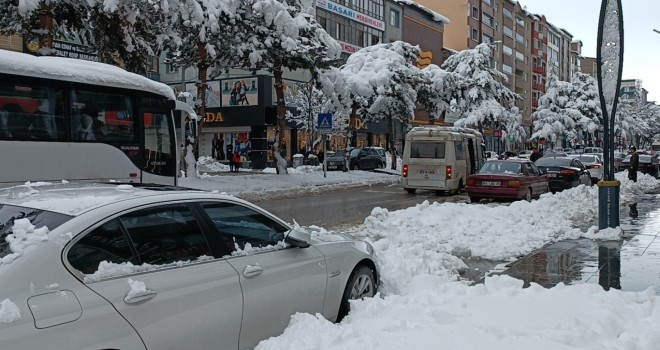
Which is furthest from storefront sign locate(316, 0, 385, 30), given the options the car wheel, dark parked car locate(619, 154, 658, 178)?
the car wheel

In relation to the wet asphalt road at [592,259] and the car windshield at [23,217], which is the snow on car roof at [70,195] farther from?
the wet asphalt road at [592,259]

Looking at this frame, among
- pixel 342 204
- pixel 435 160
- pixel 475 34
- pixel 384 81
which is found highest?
pixel 475 34

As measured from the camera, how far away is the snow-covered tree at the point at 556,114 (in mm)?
69812

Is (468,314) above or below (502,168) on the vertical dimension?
below

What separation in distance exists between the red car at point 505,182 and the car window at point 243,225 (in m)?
14.0

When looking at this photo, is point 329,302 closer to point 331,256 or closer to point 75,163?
point 331,256

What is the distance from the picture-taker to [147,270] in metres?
3.51

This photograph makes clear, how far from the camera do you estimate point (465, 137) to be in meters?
22.8

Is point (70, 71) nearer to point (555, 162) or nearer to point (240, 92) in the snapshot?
point (555, 162)

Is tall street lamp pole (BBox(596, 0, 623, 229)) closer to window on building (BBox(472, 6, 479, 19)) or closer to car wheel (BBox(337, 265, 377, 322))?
car wheel (BBox(337, 265, 377, 322))

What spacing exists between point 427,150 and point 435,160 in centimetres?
53

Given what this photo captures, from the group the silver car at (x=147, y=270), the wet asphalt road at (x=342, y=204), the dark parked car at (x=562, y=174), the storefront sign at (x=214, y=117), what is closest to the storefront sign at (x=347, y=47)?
the storefront sign at (x=214, y=117)

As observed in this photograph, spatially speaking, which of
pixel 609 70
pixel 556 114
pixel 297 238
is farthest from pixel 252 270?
pixel 556 114

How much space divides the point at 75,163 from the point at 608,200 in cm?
989
